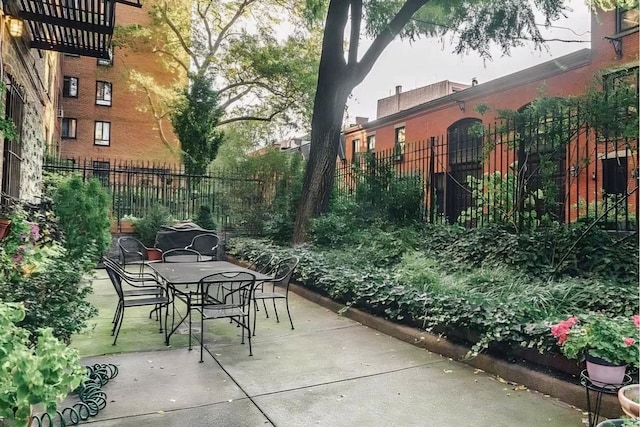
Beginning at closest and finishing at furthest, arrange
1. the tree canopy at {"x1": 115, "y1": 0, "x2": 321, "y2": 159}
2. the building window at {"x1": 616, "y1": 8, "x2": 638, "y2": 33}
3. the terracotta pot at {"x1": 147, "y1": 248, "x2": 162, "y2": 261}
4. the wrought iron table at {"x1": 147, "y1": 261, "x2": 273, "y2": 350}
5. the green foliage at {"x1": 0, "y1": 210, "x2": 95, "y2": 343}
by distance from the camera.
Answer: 1. the green foliage at {"x1": 0, "y1": 210, "x2": 95, "y2": 343}
2. the wrought iron table at {"x1": 147, "y1": 261, "x2": 273, "y2": 350}
3. the terracotta pot at {"x1": 147, "y1": 248, "x2": 162, "y2": 261}
4. the building window at {"x1": 616, "y1": 8, "x2": 638, "y2": 33}
5. the tree canopy at {"x1": 115, "y1": 0, "x2": 321, "y2": 159}

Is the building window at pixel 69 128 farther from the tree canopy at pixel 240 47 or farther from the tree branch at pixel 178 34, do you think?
the tree branch at pixel 178 34

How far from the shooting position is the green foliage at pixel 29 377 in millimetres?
1628

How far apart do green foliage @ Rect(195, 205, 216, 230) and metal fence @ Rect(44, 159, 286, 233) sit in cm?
22

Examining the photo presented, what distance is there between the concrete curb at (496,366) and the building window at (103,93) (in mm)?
23553

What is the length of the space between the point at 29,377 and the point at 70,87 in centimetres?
2619

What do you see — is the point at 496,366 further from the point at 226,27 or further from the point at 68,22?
the point at 226,27

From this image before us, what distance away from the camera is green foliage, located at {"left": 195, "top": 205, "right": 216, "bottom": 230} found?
1171 cm

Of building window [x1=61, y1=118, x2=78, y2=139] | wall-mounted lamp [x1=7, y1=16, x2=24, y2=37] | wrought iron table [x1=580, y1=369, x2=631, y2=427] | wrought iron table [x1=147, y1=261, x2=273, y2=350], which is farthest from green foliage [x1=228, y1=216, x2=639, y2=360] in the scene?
building window [x1=61, y1=118, x2=78, y2=139]

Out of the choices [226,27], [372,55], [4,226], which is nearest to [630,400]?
[4,226]

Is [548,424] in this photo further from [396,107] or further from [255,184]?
[396,107]

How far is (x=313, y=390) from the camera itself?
324 centimetres

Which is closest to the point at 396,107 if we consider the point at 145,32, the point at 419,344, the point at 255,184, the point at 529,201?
the point at 145,32

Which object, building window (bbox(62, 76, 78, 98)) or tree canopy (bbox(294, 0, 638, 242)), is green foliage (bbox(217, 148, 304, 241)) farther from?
building window (bbox(62, 76, 78, 98))

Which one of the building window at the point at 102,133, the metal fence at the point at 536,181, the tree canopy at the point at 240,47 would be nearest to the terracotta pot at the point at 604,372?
the metal fence at the point at 536,181
